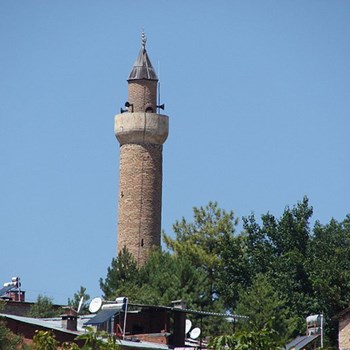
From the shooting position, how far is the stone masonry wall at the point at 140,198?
254 feet

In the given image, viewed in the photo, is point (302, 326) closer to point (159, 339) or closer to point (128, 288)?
point (128, 288)

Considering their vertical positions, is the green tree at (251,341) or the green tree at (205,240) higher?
the green tree at (205,240)

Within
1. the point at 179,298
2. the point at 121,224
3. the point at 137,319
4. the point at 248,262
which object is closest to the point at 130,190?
the point at 121,224

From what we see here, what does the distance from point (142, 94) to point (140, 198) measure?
16.4 feet

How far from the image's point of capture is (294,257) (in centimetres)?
6969

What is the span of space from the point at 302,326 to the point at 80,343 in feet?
69.0

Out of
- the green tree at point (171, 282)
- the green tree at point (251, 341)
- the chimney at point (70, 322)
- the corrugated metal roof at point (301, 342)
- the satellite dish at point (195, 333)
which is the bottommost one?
the green tree at point (251, 341)

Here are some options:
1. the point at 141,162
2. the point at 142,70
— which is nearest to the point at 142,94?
the point at 142,70

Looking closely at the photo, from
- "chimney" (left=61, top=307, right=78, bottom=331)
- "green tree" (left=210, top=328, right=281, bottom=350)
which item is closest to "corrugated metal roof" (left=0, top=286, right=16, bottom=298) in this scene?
"chimney" (left=61, top=307, right=78, bottom=331)

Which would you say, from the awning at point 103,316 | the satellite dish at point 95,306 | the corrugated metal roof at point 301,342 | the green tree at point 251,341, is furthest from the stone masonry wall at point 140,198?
the green tree at point 251,341

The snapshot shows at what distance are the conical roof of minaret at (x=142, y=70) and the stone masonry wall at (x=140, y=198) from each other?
3206 millimetres

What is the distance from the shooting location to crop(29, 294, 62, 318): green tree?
58.2 meters

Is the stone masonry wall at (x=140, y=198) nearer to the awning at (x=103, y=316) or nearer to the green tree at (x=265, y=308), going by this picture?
the green tree at (x=265, y=308)

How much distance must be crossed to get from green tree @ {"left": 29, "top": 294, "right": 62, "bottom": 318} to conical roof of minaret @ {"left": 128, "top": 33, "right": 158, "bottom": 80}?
20.7m
